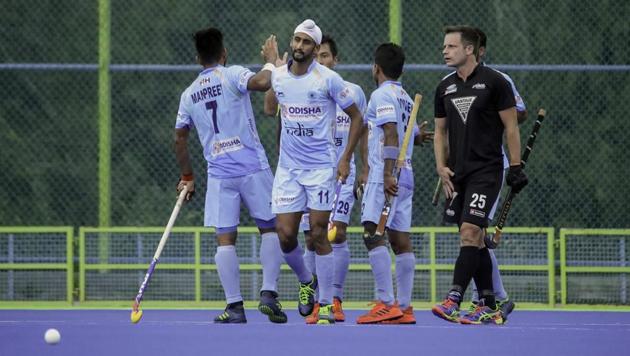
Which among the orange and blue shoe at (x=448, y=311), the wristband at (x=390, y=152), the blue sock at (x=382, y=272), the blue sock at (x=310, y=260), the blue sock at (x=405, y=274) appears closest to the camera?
the orange and blue shoe at (x=448, y=311)

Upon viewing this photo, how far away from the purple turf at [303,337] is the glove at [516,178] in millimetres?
1081

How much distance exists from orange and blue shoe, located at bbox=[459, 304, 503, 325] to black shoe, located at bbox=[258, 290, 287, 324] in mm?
1397

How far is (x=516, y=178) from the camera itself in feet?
39.2

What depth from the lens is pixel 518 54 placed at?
21.2m

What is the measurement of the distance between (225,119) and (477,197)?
6.74 feet

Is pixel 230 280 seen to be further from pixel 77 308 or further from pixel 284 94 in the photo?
pixel 77 308

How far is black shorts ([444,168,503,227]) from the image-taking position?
468 inches

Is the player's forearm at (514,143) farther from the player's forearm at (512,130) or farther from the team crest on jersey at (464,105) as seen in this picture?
the team crest on jersey at (464,105)

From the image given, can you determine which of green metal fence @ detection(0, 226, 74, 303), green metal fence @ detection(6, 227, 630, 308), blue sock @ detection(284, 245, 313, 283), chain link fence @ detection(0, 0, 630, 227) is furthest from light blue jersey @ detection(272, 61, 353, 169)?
chain link fence @ detection(0, 0, 630, 227)

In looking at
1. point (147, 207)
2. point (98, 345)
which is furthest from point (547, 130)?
point (98, 345)

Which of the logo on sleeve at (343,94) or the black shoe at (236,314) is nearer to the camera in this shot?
the logo on sleeve at (343,94)

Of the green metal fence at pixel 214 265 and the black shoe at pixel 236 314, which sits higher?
A: the green metal fence at pixel 214 265

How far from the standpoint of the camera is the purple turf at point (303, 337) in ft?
34.4

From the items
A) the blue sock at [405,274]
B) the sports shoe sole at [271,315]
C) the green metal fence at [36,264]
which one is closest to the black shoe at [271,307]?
the sports shoe sole at [271,315]
